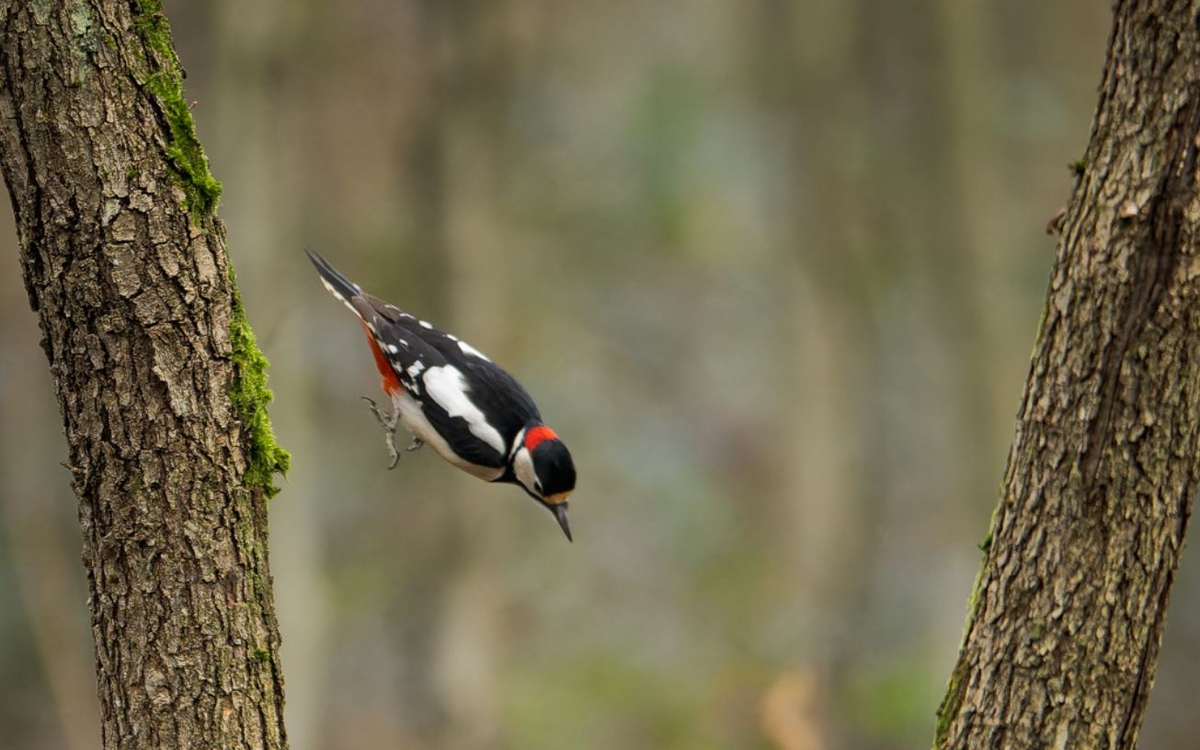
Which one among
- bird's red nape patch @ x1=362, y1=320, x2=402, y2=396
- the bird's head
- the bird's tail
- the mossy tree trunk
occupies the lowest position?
the mossy tree trunk

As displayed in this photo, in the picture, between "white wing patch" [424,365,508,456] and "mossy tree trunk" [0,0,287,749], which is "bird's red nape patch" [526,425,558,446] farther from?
"mossy tree trunk" [0,0,287,749]

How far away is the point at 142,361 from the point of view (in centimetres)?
265

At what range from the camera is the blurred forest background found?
8680 mm

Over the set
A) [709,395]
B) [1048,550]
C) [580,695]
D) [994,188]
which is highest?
[709,395]

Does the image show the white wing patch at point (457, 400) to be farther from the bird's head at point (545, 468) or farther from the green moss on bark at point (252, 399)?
the green moss on bark at point (252, 399)

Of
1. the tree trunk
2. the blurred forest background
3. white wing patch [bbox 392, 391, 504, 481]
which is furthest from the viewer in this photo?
the blurred forest background

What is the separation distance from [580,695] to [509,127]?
567cm

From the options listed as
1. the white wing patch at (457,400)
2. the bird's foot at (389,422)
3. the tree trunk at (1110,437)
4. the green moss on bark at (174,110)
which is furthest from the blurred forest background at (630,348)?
the tree trunk at (1110,437)

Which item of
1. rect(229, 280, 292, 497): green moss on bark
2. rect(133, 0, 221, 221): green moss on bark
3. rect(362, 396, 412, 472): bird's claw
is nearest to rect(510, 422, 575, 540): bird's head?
rect(362, 396, 412, 472): bird's claw

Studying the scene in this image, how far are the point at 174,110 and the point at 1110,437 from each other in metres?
2.12

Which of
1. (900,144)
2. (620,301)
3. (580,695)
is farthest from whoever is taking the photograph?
(620,301)

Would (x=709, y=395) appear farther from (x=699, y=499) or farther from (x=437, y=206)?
(x=437, y=206)

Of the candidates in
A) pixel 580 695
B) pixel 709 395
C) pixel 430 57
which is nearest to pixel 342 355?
pixel 430 57

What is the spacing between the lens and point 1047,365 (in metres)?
2.70
